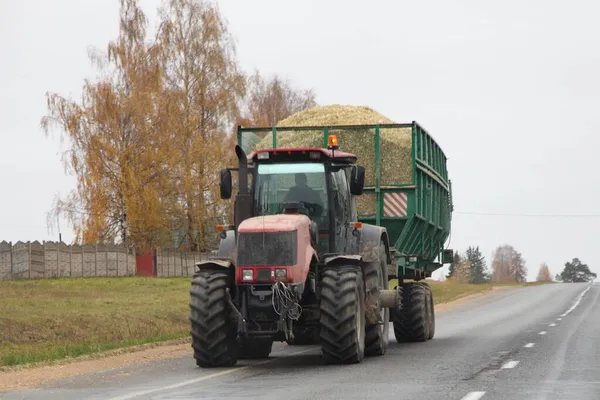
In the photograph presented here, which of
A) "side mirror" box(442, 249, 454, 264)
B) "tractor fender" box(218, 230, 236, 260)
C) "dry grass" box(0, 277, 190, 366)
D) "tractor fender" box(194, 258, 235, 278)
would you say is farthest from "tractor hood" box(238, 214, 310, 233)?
"side mirror" box(442, 249, 454, 264)

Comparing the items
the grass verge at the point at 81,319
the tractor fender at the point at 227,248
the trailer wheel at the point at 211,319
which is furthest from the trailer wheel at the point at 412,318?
the trailer wheel at the point at 211,319

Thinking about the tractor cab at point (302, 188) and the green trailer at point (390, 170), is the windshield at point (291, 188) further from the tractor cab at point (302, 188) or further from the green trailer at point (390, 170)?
the green trailer at point (390, 170)

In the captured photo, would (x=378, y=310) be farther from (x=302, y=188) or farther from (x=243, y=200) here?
(x=243, y=200)

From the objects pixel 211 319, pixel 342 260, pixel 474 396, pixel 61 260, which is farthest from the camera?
pixel 61 260

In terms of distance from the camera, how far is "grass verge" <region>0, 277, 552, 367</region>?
20.2 metres

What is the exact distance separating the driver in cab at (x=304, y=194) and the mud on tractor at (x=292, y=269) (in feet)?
0.05

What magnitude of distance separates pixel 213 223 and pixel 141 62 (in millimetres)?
9297

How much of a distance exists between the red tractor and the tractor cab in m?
0.01

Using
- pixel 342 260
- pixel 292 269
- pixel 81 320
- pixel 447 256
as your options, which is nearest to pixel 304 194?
pixel 342 260

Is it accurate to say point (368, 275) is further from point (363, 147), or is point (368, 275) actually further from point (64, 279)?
point (64, 279)

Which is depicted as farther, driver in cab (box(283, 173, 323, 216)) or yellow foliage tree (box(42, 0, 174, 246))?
yellow foliage tree (box(42, 0, 174, 246))

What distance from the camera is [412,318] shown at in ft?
70.8

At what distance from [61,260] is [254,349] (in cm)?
3899

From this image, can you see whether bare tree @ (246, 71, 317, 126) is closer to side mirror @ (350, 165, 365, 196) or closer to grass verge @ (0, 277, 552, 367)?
grass verge @ (0, 277, 552, 367)
